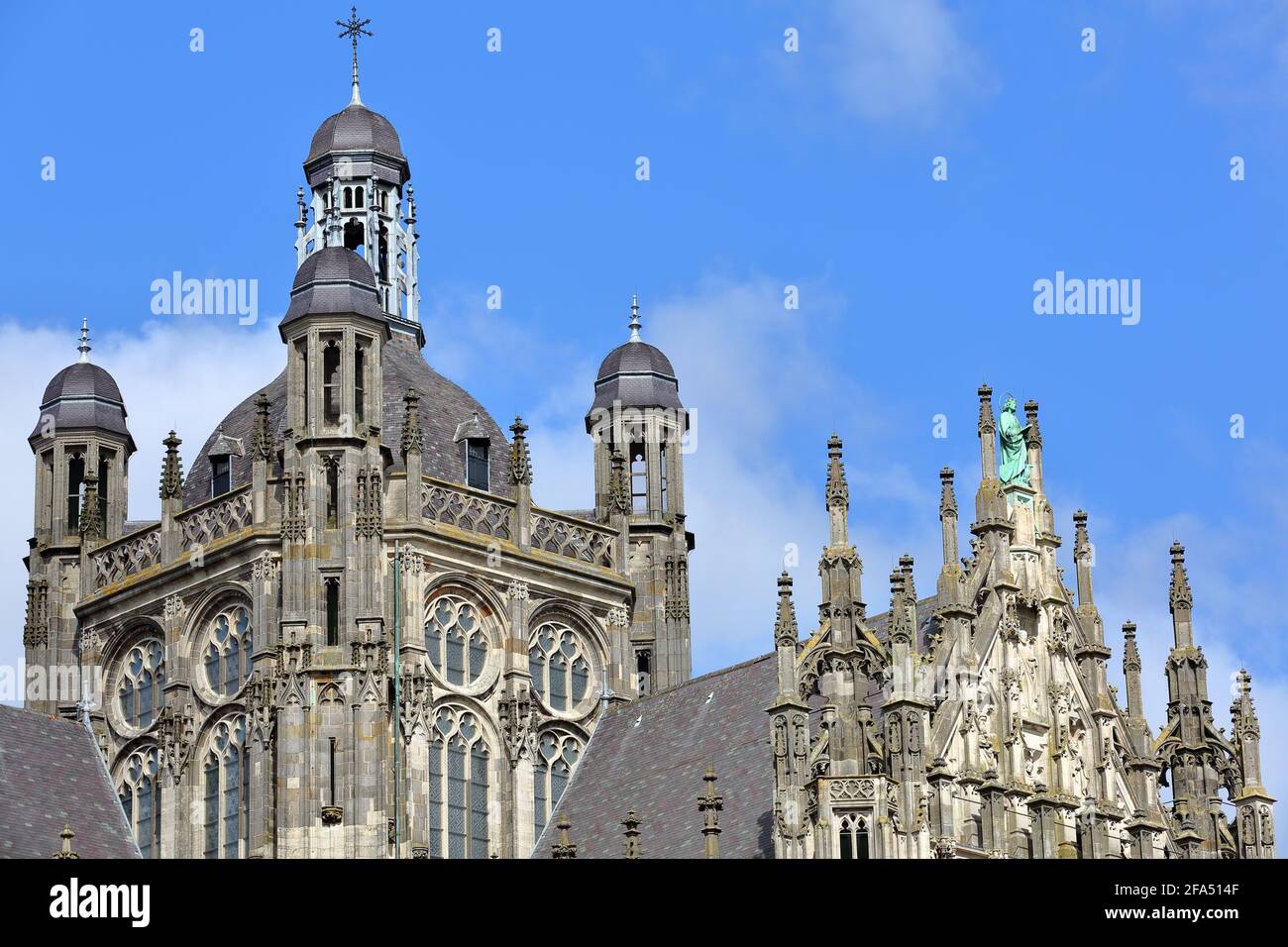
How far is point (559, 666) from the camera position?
3332 inches

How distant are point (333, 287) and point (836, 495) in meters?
15.7

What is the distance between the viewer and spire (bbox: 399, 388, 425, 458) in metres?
80.8

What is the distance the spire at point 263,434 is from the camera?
81.1 meters

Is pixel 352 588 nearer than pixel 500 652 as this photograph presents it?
Yes

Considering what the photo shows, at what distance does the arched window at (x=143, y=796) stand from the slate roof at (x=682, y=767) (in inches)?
394

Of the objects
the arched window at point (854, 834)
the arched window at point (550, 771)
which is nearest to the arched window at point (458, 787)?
the arched window at point (550, 771)

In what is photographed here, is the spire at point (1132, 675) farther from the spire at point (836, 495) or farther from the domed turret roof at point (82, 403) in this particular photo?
the domed turret roof at point (82, 403)

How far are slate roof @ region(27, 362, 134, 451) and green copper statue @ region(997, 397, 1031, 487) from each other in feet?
87.4

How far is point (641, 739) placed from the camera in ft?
271

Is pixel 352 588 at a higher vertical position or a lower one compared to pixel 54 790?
higher

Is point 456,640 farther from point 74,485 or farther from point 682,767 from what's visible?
point 74,485

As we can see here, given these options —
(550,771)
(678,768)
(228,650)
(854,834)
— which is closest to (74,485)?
(228,650)
